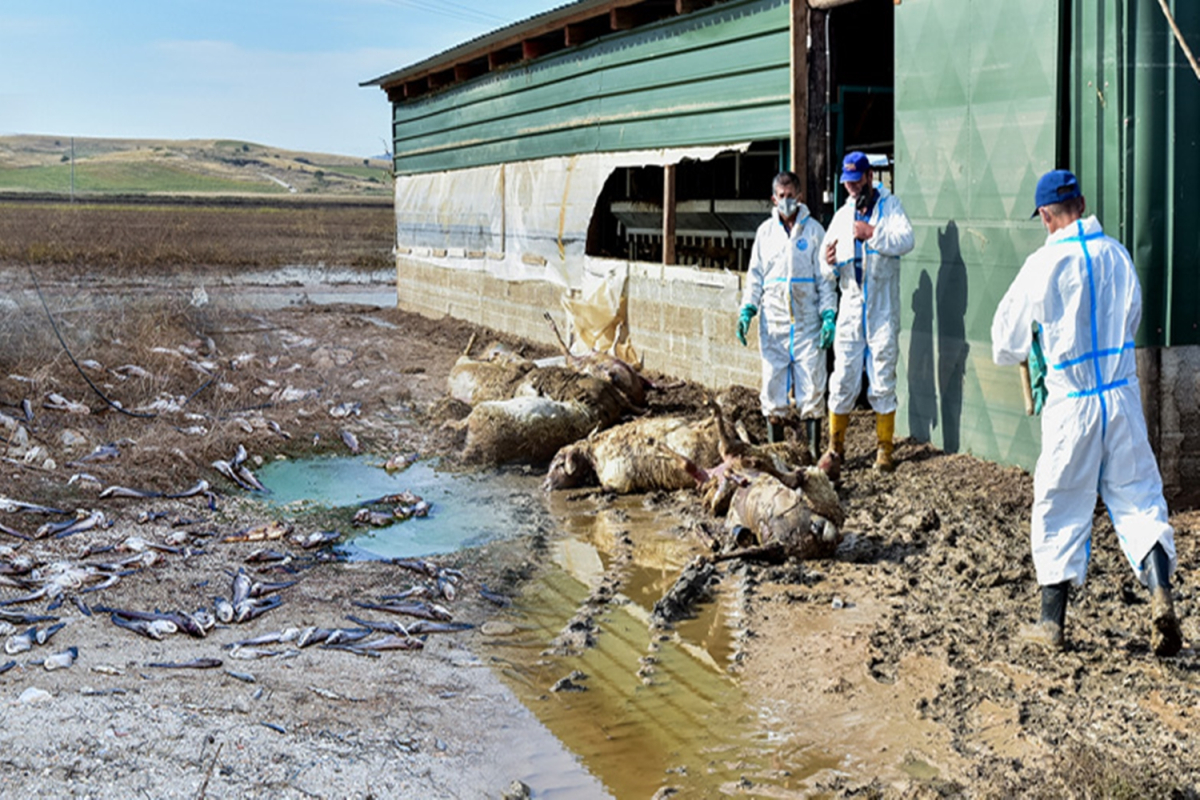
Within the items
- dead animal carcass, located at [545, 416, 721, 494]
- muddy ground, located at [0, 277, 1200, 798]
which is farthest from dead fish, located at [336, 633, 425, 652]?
dead animal carcass, located at [545, 416, 721, 494]

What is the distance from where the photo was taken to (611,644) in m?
6.03

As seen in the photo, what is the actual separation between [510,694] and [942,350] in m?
5.02

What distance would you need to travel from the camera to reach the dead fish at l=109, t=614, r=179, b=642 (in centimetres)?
586

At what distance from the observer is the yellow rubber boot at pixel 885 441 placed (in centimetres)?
895

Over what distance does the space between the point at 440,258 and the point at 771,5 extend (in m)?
11.2

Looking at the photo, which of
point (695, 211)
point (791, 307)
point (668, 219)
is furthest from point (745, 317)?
point (695, 211)

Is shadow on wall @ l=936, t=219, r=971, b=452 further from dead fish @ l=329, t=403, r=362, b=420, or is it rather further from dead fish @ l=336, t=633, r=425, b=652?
dead fish @ l=329, t=403, r=362, b=420

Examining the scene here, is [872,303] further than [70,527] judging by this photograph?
Yes

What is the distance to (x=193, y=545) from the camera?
24.8 feet

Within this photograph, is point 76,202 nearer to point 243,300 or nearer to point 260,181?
point 260,181

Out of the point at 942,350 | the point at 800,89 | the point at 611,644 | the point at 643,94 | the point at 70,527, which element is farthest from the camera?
the point at 643,94

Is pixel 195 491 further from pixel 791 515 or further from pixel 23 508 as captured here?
pixel 791 515

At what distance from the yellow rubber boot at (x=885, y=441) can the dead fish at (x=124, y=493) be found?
5217 millimetres

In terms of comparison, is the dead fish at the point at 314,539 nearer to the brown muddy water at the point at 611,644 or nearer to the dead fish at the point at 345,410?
the brown muddy water at the point at 611,644
